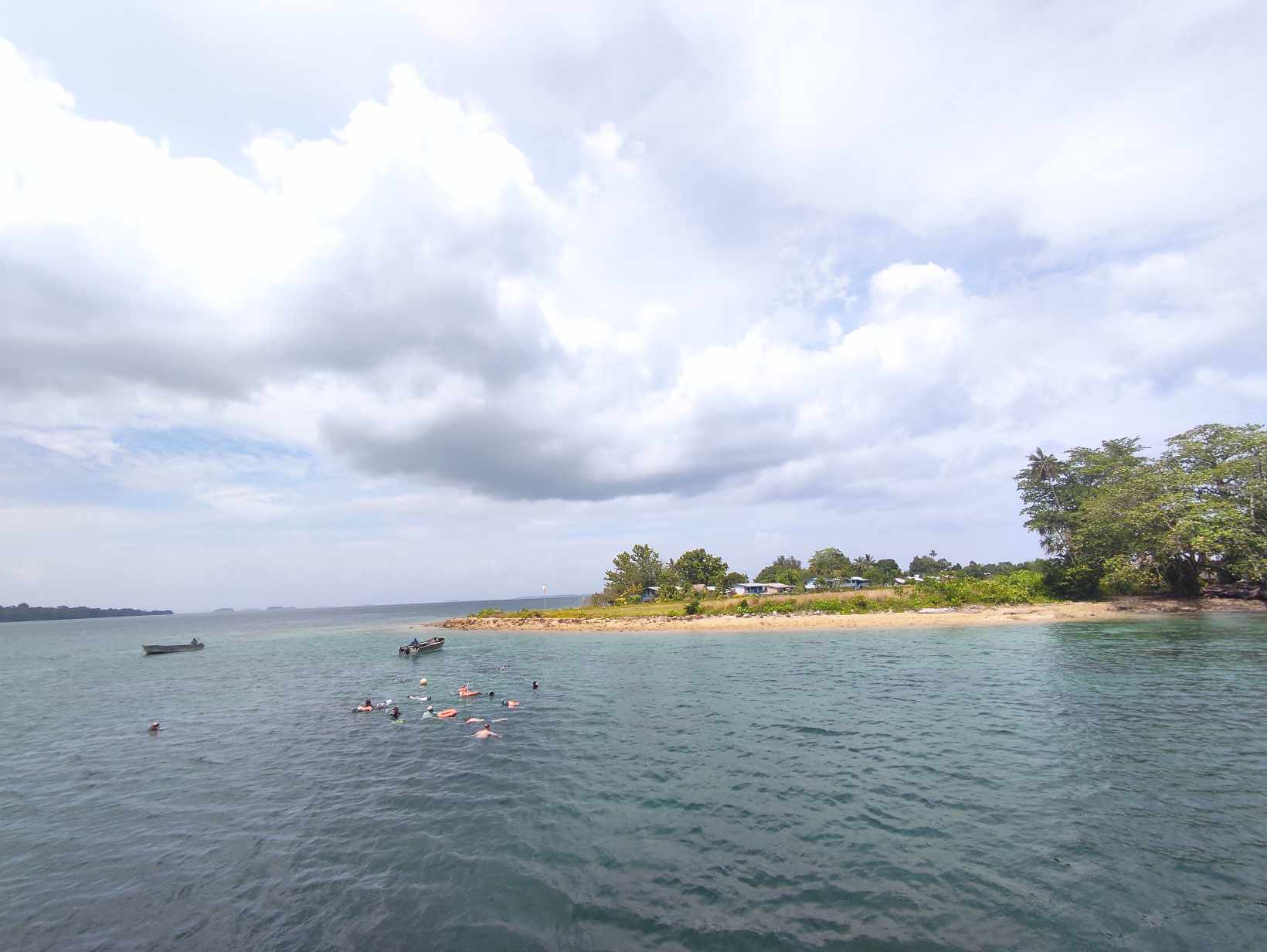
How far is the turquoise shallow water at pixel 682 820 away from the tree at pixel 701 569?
8564 centimetres

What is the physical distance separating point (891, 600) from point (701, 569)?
159ft

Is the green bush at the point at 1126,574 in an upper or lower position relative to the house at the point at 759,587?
upper

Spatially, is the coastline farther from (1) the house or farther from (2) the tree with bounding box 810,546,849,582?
(2) the tree with bounding box 810,546,849,582

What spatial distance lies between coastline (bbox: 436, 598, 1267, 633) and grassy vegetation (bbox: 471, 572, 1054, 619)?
233 centimetres

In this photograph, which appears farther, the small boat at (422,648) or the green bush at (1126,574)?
the green bush at (1126,574)

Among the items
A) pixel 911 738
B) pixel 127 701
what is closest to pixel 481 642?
pixel 127 701

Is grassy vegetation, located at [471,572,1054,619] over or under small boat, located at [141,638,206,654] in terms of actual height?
over

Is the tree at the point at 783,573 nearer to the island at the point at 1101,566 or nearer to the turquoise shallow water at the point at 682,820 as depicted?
the island at the point at 1101,566

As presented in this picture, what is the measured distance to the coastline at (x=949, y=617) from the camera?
59.0 meters

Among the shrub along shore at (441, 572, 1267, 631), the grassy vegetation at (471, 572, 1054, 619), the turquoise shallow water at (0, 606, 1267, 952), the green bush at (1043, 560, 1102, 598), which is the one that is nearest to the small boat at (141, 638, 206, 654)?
the shrub along shore at (441, 572, 1267, 631)

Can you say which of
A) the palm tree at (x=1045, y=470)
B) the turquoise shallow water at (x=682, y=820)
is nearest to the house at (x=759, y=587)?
the palm tree at (x=1045, y=470)

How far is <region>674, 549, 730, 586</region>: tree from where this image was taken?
118 meters

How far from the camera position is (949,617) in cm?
6594

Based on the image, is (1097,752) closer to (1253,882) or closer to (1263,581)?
(1253,882)
